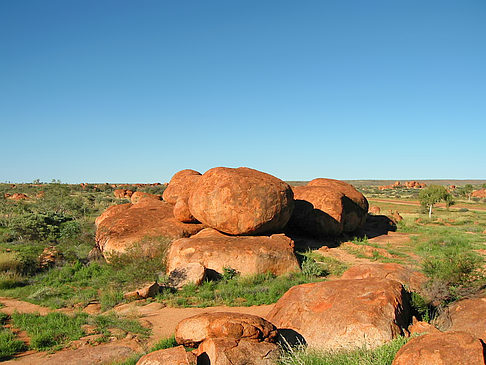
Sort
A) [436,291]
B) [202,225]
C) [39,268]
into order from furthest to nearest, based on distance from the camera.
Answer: [202,225] → [39,268] → [436,291]

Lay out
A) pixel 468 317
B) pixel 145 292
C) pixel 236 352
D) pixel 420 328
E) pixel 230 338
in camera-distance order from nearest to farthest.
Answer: pixel 236 352
pixel 230 338
pixel 420 328
pixel 468 317
pixel 145 292

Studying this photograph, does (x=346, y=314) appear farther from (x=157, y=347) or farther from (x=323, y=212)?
(x=323, y=212)

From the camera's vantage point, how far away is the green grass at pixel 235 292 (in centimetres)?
885

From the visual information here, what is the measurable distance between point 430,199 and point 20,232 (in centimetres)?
3075

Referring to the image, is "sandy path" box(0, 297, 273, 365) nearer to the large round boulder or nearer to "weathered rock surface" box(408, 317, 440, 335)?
"weathered rock surface" box(408, 317, 440, 335)

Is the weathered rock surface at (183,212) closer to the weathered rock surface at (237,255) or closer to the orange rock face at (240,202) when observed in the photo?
the orange rock face at (240,202)

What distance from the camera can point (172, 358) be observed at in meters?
4.52

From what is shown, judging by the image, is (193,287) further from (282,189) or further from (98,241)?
(98,241)

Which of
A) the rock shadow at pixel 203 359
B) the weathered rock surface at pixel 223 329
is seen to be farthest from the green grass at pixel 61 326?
the rock shadow at pixel 203 359

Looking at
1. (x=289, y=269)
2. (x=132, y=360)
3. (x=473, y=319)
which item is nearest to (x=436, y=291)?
(x=473, y=319)

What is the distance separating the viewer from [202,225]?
13.9 metres

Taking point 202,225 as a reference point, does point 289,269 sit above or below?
below

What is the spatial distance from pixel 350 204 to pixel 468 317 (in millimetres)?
11589

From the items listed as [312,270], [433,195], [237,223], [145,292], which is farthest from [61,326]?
[433,195]
